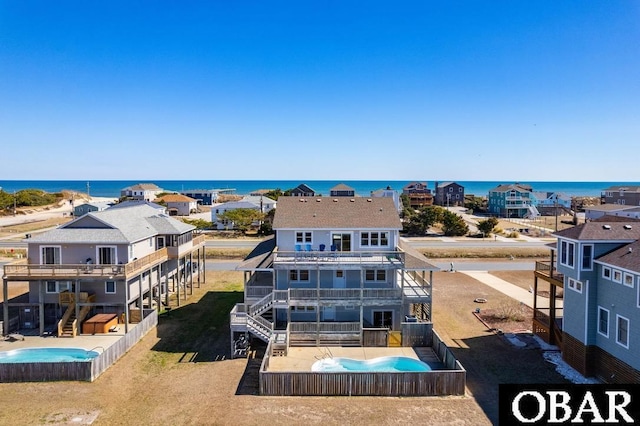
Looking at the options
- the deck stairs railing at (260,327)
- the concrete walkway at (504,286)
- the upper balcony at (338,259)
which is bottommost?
the concrete walkway at (504,286)

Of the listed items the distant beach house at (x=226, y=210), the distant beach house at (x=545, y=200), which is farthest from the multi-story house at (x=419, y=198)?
the distant beach house at (x=226, y=210)

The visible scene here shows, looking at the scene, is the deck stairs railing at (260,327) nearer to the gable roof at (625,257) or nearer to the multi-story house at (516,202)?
the gable roof at (625,257)

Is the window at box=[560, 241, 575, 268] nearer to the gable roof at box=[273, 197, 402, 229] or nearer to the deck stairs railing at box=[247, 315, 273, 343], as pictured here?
the gable roof at box=[273, 197, 402, 229]

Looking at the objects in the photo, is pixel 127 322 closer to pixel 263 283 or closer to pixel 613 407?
pixel 263 283

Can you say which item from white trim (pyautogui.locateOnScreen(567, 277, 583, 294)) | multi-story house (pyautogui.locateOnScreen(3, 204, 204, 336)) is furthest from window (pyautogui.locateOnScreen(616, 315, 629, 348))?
multi-story house (pyautogui.locateOnScreen(3, 204, 204, 336))

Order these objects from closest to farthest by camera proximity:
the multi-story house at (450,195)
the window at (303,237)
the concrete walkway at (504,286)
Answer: the window at (303,237) < the concrete walkway at (504,286) < the multi-story house at (450,195)

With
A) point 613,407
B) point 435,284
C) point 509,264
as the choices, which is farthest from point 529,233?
point 613,407

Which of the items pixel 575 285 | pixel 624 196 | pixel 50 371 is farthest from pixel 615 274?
pixel 624 196
